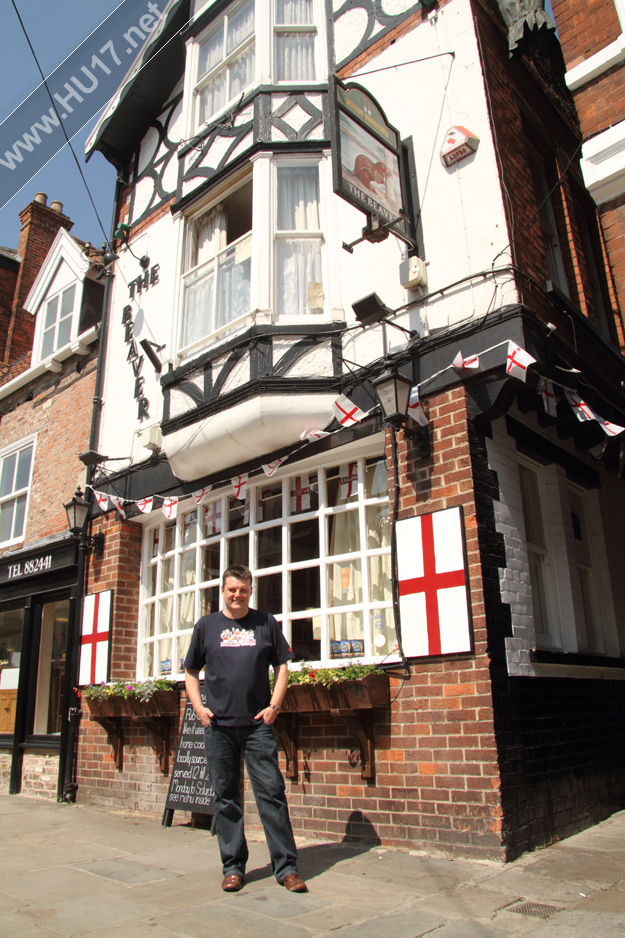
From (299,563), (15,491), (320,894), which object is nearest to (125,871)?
(320,894)

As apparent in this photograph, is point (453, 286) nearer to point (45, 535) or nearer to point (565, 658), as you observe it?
point (565, 658)

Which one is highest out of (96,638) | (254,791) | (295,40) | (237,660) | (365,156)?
(295,40)

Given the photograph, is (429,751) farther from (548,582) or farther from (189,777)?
(189,777)

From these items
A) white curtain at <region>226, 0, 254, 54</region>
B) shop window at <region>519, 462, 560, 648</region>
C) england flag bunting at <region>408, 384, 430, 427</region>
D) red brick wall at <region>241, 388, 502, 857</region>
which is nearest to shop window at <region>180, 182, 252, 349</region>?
white curtain at <region>226, 0, 254, 54</region>


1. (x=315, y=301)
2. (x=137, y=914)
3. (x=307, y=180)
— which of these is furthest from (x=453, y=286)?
(x=137, y=914)

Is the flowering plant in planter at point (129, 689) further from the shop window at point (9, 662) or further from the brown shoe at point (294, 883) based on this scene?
the brown shoe at point (294, 883)

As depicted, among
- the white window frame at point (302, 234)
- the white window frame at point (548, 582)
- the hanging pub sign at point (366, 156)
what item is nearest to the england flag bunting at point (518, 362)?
the white window frame at point (548, 582)

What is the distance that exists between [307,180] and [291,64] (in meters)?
1.70

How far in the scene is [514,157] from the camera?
20.1 ft

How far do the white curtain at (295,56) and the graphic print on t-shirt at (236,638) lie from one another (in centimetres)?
641

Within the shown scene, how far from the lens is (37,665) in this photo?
9.51 meters

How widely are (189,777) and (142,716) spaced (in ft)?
3.27

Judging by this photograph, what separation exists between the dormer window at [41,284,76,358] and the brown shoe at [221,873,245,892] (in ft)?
28.8

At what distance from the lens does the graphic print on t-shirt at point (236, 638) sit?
4059mm
